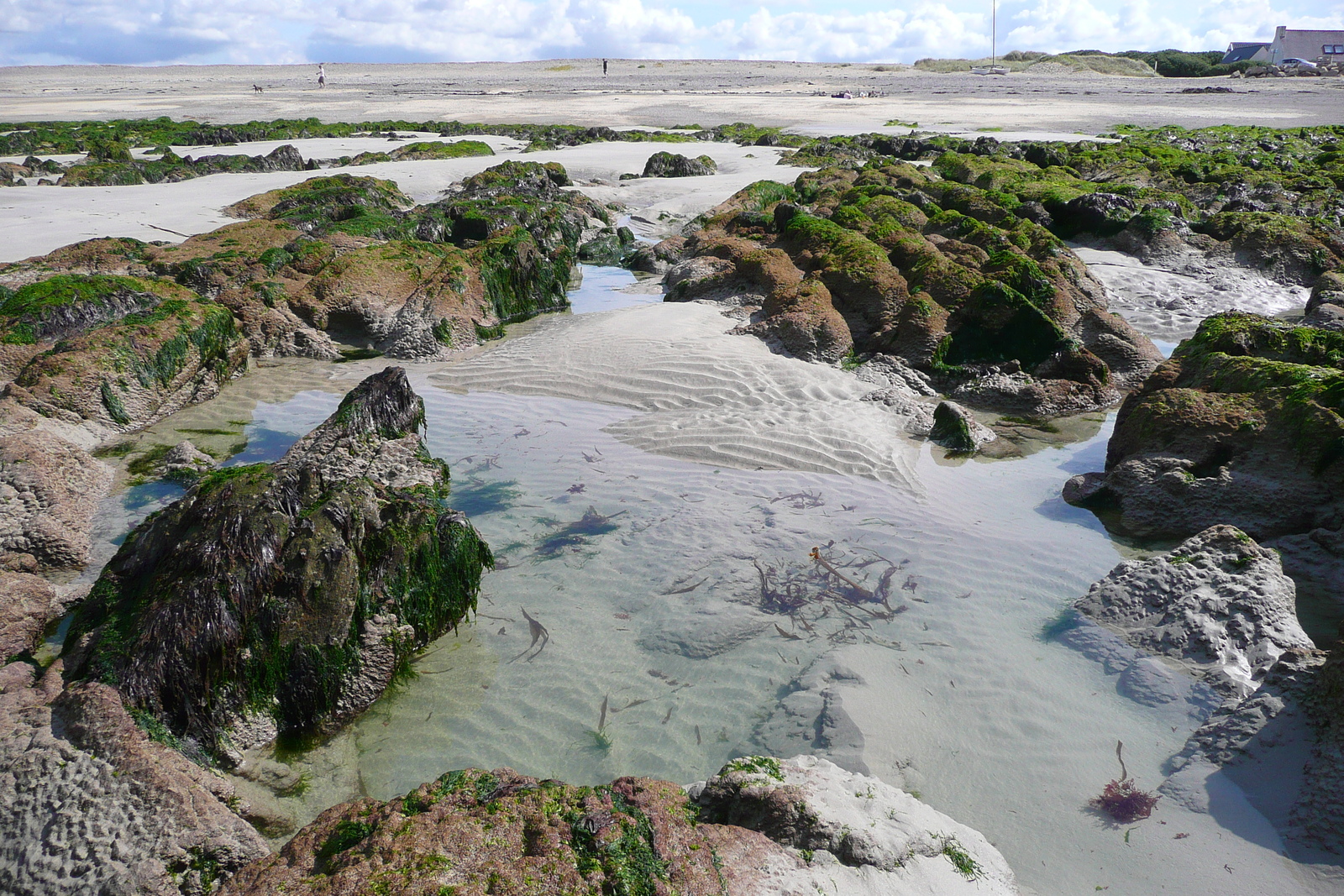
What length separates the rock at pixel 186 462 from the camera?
6117mm

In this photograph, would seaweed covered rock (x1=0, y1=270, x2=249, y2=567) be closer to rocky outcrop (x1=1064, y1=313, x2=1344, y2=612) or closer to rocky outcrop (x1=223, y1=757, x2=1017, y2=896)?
rocky outcrop (x1=223, y1=757, x2=1017, y2=896)

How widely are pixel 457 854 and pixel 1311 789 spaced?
10.7 ft

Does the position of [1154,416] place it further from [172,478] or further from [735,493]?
[172,478]

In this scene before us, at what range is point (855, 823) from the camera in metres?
2.70

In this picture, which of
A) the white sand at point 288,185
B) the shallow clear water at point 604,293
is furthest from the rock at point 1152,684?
the white sand at point 288,185

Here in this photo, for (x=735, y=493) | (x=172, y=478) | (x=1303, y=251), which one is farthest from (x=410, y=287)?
(x=1303, y=251)

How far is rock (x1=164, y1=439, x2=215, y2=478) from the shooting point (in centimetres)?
612

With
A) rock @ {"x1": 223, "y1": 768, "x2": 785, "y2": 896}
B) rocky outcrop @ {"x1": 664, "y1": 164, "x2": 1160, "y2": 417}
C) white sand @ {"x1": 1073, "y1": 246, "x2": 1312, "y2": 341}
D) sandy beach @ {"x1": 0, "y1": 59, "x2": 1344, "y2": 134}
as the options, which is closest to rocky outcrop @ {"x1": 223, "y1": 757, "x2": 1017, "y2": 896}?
rock @ {"x1": 223, "y1": 768, "x2": 785, "y2": 896}

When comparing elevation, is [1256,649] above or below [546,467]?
below

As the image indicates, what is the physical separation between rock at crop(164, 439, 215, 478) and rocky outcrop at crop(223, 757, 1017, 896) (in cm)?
455

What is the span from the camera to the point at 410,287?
10242 mm

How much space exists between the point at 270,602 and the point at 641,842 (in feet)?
7.60

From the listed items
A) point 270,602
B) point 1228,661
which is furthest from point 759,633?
point 270,602

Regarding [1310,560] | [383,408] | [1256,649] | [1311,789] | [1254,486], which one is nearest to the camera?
[1311,789]
